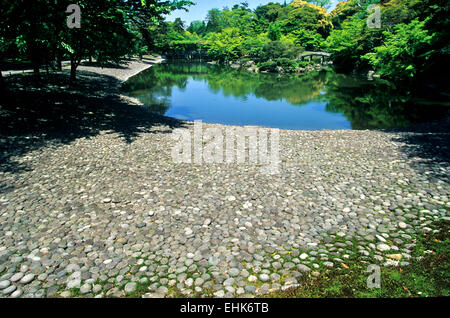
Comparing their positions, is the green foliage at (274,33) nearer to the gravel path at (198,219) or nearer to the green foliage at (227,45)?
the green foliage at (227,45)

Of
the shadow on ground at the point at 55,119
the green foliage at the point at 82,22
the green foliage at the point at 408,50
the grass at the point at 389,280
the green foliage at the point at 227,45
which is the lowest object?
the grass at the point at 389,280

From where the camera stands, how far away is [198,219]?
8000mm

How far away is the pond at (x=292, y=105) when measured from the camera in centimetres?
2509

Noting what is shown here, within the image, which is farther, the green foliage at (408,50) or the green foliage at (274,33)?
the green foliage at (274,33)

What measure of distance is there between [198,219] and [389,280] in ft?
15.8

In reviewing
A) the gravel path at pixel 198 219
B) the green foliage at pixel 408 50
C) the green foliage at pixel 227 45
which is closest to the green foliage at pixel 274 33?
the green foliage at pixel 227 45

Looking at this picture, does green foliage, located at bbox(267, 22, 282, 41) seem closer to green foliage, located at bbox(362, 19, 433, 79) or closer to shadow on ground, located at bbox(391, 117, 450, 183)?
green foliage, located at bbox(362, 19, 433, 79)

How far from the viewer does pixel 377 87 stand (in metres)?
45.7

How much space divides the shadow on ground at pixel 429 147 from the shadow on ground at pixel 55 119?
1358 cm

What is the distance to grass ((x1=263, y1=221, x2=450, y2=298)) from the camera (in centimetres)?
533

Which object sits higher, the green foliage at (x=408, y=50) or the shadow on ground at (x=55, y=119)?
the green foliage at (x=408, y=50)

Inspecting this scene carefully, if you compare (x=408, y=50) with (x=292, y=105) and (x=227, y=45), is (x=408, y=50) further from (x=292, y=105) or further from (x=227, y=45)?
(x=227, y=45)
